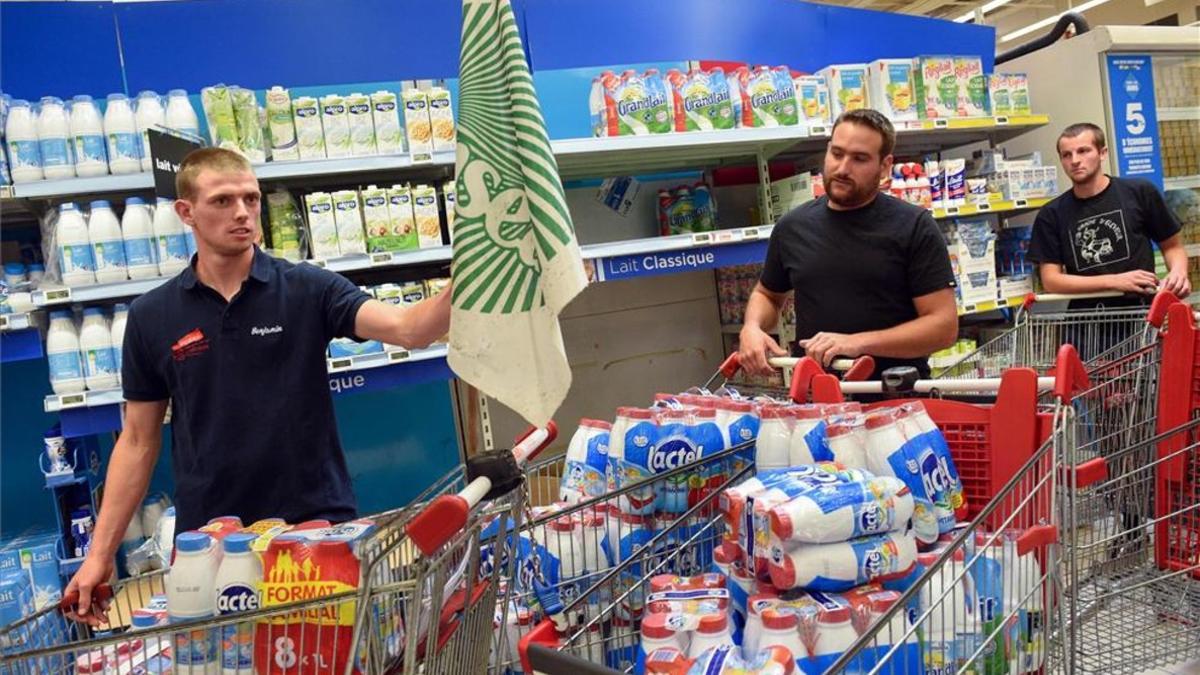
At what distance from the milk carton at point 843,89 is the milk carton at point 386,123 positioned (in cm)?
214

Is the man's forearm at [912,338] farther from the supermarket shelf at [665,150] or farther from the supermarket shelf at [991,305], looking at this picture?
the supermarket shelf at [991,305]

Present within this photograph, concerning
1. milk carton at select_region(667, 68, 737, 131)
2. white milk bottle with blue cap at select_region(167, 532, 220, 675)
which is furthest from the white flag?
milk carton at select_region(667, 68, 737, 131)

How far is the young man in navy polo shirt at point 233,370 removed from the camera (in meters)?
1.79

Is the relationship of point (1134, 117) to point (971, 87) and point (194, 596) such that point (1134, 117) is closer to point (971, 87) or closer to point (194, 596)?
point (971, 87)

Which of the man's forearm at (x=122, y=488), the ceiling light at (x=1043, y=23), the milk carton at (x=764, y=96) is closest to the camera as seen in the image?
the man's forearm at (x=122, y=488)

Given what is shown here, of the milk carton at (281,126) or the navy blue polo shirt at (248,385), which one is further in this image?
the milk carton at (281,126)

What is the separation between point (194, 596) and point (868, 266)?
1950 millimetres

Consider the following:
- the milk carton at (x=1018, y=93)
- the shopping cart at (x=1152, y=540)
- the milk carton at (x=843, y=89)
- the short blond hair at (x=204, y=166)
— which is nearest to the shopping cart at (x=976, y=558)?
the shopping cart at (x=1152, y=540)

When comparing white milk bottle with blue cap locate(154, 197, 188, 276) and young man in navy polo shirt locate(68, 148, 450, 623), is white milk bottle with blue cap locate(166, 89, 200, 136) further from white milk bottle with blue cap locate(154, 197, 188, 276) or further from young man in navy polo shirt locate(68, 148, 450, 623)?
young man in navy polo shirt locate(68, 148, 450, 623)

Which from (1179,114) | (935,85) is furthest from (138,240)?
(1179,114)

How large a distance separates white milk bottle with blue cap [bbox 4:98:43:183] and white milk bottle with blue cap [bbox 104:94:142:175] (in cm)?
22

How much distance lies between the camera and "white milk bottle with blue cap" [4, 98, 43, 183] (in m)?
2.67

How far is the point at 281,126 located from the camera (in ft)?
9.66

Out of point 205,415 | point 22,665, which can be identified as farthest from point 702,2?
point 22,665
